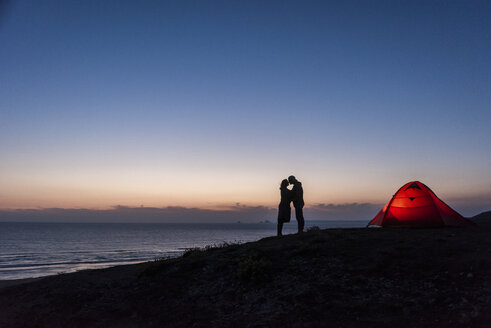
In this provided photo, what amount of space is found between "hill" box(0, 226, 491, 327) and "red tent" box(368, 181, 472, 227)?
3.74 metres

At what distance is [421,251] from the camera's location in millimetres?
10594

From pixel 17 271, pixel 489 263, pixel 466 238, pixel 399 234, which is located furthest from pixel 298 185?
pixel 17 271

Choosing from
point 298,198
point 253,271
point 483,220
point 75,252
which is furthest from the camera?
point 75,252

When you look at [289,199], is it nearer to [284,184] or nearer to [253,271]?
[284,184]

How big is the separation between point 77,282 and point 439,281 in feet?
39.1

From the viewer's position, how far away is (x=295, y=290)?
9.38 meters

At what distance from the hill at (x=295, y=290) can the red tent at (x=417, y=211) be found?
3.74 m

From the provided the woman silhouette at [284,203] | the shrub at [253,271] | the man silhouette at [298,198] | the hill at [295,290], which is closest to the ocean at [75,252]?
the woman silhouette at [284,203]

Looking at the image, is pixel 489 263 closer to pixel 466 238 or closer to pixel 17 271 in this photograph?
pixel 466 238

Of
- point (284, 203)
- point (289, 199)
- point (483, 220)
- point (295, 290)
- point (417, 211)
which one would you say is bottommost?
point (295, 290)

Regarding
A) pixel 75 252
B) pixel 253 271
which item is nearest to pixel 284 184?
pixel 253 271

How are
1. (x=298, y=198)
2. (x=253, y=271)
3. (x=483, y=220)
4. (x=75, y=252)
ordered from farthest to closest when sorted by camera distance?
(x=75, y=252)
(x=483, y=220)
(x=298, y=198)
(x=253, y=271)

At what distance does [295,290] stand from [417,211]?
33.0ft

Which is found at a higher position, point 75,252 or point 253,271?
A: point 253,271
